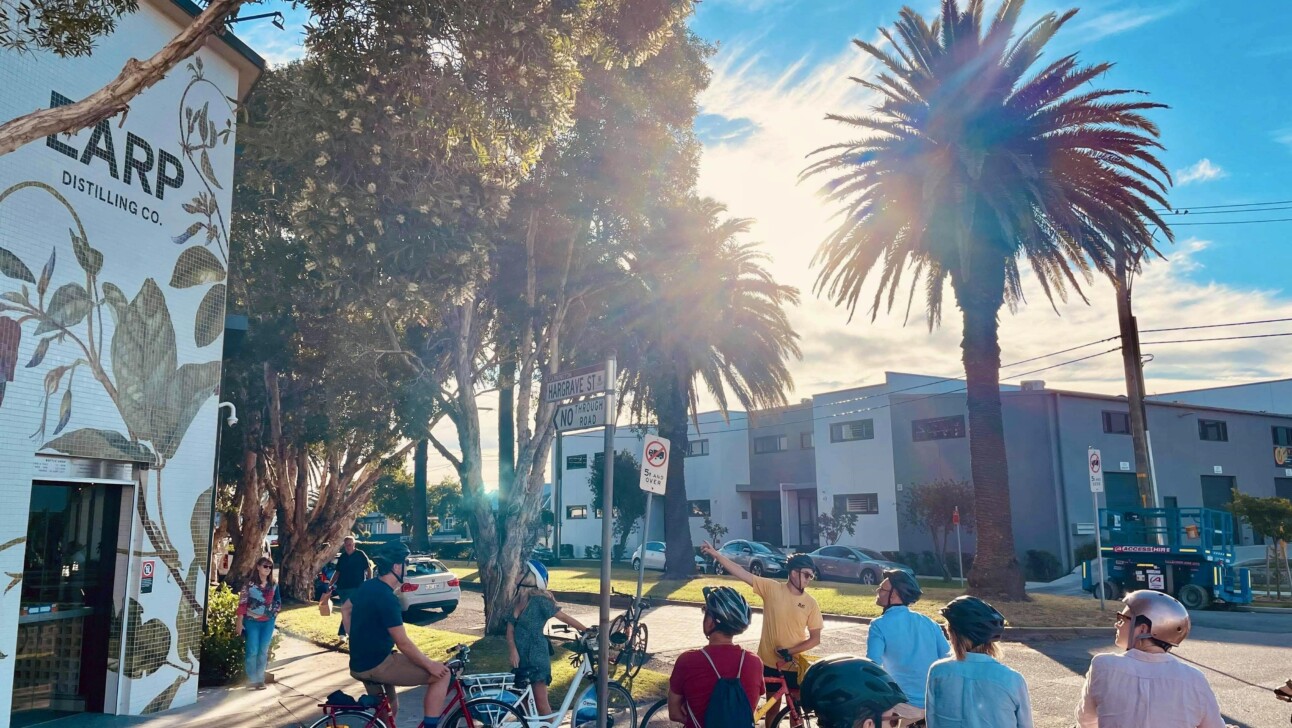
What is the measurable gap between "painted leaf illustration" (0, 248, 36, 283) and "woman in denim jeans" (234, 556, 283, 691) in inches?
178

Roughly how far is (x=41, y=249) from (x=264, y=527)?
16.3 metres

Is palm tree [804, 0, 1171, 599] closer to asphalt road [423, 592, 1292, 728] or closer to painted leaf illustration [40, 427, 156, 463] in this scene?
asphalt road [423, 592, 1292, 728]

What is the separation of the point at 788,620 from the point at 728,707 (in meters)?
2.78

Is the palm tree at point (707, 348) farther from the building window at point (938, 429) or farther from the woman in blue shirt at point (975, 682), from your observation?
the woman in blue shirt at point (975, 682)

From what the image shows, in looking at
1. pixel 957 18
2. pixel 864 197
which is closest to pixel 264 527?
pixel 864 197

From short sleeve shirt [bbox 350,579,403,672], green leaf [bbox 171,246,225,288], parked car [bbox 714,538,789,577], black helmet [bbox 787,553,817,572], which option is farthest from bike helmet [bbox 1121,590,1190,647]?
parked car [bbox 714,538,789,577]

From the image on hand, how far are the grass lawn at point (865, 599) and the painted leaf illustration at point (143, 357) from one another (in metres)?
13.9

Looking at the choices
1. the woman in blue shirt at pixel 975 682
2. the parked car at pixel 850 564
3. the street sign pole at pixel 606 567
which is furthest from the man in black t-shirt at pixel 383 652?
the parked car at pixel 850 564

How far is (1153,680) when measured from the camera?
3.79 m

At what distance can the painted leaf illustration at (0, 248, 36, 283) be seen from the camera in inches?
321

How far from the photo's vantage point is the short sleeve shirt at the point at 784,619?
660 centimetres

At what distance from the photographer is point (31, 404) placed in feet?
27.3

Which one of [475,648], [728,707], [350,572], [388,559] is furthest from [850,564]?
[728,707]

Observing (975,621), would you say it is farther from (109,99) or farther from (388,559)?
(109,99)
